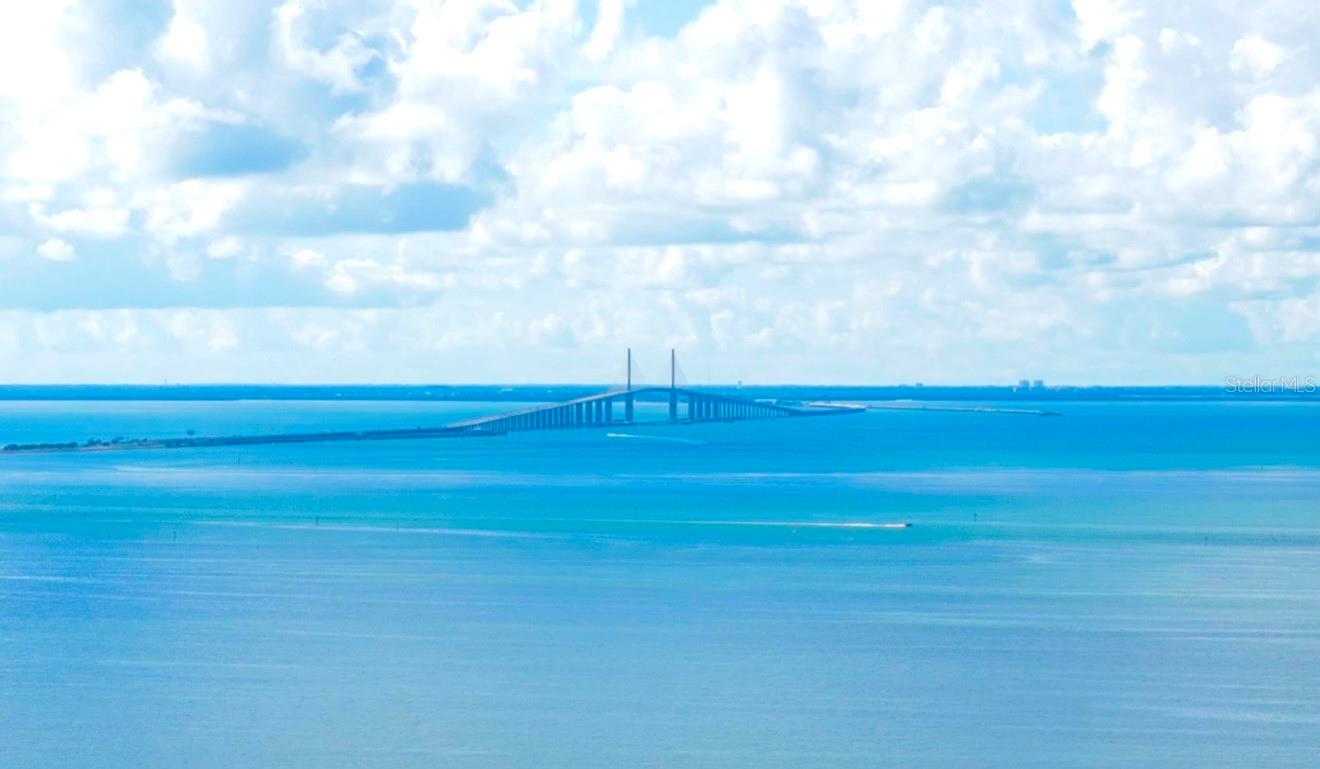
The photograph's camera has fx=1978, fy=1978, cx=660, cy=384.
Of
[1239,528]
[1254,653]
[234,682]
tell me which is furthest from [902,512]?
[234,682]

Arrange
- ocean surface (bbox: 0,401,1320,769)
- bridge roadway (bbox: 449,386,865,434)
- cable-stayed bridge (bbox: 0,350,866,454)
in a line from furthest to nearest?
1. bridge roadway (bbox: 449,386,865,434)
2. cable-stayed bridge (bbox: 0,350,866,454)
3. ocean surface (bbox: 0,401,1320,769)

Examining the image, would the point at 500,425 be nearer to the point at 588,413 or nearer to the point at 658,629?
the point at 588,413

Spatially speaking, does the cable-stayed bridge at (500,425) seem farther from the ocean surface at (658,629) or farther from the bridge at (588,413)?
the ocean surface at (658,629)

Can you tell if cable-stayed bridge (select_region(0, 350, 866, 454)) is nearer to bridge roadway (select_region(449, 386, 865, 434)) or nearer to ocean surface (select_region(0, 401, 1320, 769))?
bridge roadway (select_region(449, 386, 865, 434))

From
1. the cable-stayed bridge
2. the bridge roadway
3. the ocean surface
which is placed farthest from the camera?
the bridge roadway

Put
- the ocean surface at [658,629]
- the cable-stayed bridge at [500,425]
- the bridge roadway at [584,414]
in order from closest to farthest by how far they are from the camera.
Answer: the ocean surface at [658,629] → the cable-stayed bridge at [500,425] → the bridge roadway at [584,414]

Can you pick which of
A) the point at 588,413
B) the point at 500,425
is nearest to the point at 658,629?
the point at 500,425

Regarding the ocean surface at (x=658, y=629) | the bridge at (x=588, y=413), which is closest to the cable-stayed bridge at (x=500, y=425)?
the bridge at (x=588, y=413)

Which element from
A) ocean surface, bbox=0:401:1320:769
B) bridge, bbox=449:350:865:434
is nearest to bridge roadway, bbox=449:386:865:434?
bridge, bbox=449:350:865:434
